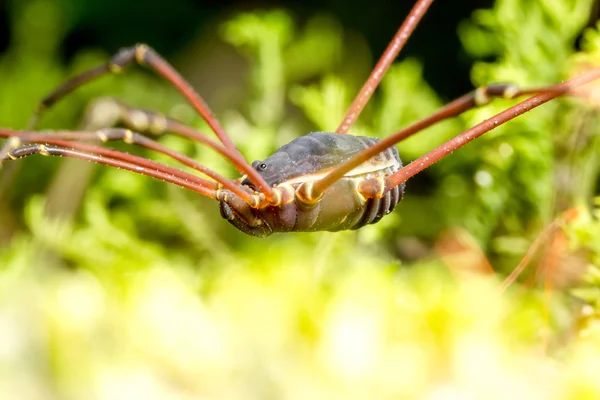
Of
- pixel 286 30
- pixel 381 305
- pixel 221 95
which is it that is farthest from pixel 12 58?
pixel 381 305

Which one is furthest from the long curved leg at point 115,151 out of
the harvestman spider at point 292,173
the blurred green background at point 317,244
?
the blurred green background at point 317,244

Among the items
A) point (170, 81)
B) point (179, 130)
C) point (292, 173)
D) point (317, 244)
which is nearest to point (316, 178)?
point (292, 173)

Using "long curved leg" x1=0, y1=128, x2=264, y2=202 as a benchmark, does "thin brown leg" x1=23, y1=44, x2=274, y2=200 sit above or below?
above

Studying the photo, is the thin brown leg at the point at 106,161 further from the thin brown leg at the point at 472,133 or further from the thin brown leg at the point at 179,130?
the thin brown leg at the point at 472,133

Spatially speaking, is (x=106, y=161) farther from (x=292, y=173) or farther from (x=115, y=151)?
(x=292, y=173)

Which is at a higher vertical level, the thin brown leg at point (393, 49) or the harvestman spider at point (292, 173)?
the thin brown leg at point (393, 49)

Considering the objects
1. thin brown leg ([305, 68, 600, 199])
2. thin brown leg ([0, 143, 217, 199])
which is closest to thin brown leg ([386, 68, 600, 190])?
thin brown leg ([305, 68, 600, 199])

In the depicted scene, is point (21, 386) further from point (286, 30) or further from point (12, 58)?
point (12, 58)

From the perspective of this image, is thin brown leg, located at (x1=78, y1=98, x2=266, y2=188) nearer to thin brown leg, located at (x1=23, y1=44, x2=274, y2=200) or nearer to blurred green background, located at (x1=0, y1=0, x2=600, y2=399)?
thin brown leg, located at (x1=23, y1=44, x2=274, y2=200)
